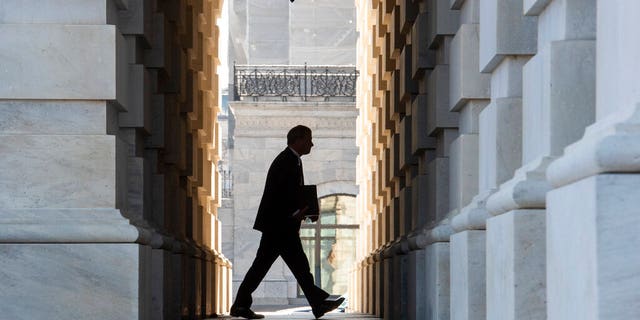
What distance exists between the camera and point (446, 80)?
948cm

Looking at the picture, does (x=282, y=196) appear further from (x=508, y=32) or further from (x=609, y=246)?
(x=609, y=246)

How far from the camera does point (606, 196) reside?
11.5 feet

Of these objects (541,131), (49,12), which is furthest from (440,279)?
(541,131)

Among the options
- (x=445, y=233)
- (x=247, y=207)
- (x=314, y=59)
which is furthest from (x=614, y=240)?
(x=314, y=59)

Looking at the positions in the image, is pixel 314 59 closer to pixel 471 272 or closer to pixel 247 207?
pixel 247 207

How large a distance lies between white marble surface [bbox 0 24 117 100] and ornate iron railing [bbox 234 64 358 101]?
99.7ft

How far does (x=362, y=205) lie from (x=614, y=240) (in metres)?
21.9

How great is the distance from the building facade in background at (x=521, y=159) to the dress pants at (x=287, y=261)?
2.74 ft

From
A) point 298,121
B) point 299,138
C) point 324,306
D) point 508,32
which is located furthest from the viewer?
point 298,121

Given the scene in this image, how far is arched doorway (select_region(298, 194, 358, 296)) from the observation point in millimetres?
38969

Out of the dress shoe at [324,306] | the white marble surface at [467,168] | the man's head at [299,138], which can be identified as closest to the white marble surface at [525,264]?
the white marble surface at [467,168]

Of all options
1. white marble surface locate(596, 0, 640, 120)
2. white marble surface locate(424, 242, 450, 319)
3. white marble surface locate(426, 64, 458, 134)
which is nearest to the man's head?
white marble surface locate(426, 64, 458, 134)

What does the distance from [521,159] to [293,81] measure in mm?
31885

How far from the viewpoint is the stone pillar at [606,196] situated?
3447mm
